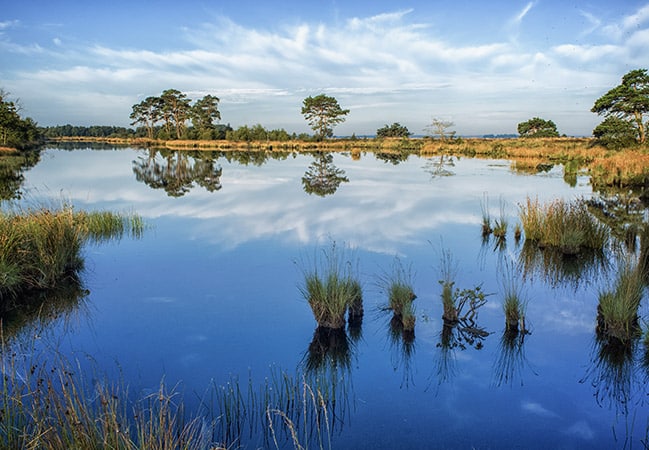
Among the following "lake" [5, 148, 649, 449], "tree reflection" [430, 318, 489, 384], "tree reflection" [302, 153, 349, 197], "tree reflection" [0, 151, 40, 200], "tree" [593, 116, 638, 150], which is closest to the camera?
"lake" [5, 148, 649, 449]

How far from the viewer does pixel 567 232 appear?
8383 mm

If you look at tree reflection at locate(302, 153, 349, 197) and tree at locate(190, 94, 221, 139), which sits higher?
tree at locate(190, 94, 221, 139)

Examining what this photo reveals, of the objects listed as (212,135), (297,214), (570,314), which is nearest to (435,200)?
(297,214)

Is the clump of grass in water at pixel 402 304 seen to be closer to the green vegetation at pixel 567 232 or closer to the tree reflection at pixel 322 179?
the green vegetation at pixel 567 232

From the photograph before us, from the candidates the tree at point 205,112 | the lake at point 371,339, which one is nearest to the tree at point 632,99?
the lake at point 371,339

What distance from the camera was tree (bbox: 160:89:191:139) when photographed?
206 feet

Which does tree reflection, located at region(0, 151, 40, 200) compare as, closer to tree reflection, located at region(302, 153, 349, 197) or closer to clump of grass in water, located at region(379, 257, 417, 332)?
tree reflection, located at region(302, 153, 349, 197)

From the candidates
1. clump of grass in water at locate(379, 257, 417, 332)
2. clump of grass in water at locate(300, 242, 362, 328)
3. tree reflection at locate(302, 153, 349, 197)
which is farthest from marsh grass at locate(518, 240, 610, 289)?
tree reflection at locate(302, 153, 349, 197)

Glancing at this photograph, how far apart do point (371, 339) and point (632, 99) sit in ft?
103

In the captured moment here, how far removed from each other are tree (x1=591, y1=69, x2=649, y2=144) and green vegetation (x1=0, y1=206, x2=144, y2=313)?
31.3m

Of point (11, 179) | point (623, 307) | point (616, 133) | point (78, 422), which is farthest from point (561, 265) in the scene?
point (616, 133)

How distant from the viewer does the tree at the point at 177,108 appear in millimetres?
62897

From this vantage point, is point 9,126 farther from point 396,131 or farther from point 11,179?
point 396,131

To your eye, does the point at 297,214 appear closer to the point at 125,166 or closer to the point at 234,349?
the point at 234,349
